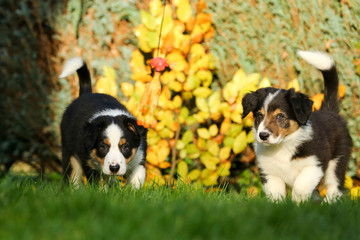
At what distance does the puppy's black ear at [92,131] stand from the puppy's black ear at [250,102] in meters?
1.18

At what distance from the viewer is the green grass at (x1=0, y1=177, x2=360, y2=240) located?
2164mm

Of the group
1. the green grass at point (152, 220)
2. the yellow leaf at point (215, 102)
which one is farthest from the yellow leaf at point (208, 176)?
the green grass at point (152, 220)

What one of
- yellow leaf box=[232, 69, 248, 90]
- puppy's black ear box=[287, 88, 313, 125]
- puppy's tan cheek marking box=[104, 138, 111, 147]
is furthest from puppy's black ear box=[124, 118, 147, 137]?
puppy's black ear box=[287, 88, 313, 125]

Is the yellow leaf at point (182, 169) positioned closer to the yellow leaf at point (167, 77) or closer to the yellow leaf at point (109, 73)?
the yellow leaf at point (167, 77)

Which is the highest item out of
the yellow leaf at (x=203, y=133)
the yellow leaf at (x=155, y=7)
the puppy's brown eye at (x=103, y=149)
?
the yellow leaf at (x=155, y=7)

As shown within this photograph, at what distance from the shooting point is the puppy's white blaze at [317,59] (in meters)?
4.38

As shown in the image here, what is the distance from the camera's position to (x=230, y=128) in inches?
192

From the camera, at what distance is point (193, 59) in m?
4.79

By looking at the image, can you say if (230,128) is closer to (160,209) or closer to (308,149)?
(308,149)

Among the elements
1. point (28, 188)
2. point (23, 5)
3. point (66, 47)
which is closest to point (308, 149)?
point (28, 188)

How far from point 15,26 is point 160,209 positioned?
3662mm

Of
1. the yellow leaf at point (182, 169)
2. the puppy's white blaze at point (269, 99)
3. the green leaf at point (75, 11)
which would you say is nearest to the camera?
the puppy's white blaze at point (269, 99)

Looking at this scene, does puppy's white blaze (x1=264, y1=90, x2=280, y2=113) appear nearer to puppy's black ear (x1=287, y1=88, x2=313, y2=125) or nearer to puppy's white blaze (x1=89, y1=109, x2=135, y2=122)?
puppy's black ear (x1=287, y1=88, x2=313, y2=125)

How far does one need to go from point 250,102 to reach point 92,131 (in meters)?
1.33
